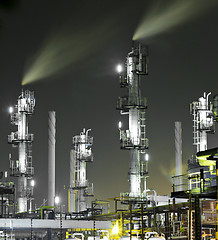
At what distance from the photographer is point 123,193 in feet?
182

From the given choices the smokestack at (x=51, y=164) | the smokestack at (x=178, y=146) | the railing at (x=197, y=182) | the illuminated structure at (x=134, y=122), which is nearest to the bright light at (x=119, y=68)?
the illuminated structure at (x=134, y=122)

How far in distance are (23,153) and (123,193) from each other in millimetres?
16025

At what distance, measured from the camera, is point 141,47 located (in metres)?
60.3

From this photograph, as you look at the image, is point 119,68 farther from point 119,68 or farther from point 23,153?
point 23,153

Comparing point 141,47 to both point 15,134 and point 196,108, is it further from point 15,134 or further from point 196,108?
point 15,134

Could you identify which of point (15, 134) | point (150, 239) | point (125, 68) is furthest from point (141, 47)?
A: point (150, 239)

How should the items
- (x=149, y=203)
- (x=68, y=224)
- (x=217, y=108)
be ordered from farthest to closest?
1. (x=149, y=203)
2. (x=68, y=224)
3. (x=217, y=108)

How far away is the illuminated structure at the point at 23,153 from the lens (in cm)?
6588

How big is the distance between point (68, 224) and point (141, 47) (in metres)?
20.5

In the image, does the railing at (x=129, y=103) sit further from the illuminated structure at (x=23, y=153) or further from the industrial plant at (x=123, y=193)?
the illuminated structure at (x=23, y=153)

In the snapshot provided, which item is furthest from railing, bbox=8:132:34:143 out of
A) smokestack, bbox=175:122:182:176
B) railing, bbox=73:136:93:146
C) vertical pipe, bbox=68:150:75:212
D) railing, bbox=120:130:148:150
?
smokestack, bbox=175:122:182:176

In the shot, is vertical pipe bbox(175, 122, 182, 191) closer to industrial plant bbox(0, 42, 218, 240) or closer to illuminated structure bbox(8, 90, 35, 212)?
industrial plant bbox(0, 42, 218, 240)

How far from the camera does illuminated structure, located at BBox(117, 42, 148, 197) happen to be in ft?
→ 185

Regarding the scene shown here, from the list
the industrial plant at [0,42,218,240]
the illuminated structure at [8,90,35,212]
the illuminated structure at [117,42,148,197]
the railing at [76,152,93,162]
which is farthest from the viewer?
the railing at [76,152,93,162]
